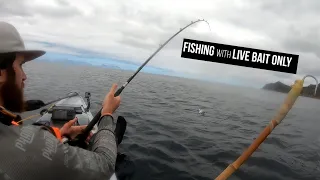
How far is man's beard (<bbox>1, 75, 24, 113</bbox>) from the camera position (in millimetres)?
2094

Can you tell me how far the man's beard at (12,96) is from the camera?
209 centimetres

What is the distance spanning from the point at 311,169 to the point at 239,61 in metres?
5.21

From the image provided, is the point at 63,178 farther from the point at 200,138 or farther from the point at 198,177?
the point at 200,138

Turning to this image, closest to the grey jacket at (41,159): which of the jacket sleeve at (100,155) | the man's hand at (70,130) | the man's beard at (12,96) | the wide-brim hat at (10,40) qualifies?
the jacket sleeve at (100,155)

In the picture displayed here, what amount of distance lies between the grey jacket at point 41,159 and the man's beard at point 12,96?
0.46 m

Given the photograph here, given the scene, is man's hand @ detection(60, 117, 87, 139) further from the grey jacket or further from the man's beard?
the grey jacket

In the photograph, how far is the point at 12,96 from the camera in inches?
85.0

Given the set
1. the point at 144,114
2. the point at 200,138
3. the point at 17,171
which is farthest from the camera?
the point at 144,114

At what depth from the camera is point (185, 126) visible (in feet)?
48.9

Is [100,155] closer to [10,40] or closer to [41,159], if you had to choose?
[41,159]

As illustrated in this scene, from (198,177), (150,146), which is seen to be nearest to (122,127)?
(198,177)

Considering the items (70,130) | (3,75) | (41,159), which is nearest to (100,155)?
(41,159)

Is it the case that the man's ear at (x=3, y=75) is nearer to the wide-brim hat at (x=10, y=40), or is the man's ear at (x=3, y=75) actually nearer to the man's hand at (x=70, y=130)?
the wide-brim hat at (x=10, y=40)

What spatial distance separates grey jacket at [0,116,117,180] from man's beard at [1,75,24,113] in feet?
1.51
